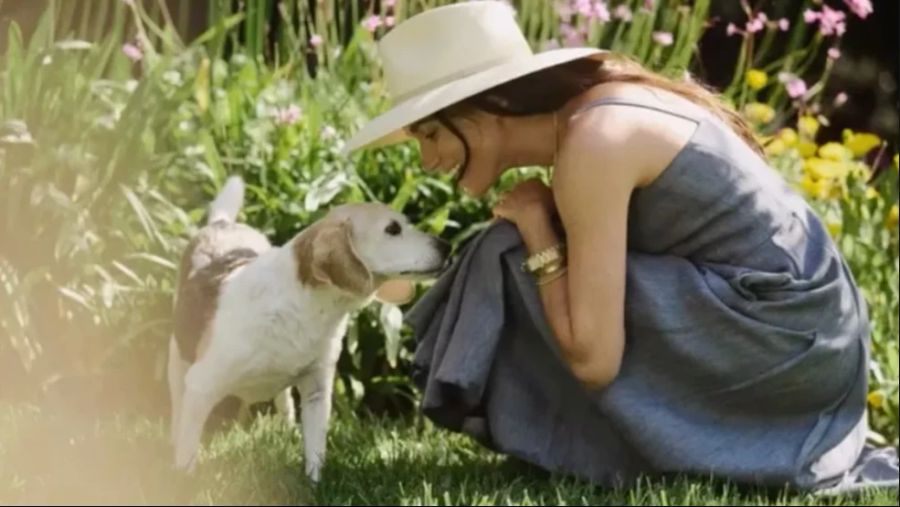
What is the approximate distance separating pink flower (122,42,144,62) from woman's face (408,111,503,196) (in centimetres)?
77

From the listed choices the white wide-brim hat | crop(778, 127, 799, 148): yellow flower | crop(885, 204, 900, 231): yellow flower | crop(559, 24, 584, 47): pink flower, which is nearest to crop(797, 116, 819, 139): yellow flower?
crop(778, 127, 799, 148): yellow flower

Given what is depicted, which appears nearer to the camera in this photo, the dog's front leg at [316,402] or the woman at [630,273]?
the woman at [630,273]

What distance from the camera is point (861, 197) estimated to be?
3867 mm

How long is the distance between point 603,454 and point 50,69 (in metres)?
1.26

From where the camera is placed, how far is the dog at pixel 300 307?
8.59 feet

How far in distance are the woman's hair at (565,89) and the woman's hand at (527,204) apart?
127mm

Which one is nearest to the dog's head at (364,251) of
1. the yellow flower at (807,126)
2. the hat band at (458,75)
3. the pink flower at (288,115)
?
the hat band at (458,75)

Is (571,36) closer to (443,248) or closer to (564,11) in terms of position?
(564,11)

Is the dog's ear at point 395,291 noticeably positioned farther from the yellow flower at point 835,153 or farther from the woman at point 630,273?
the yellow flower at point 835,153

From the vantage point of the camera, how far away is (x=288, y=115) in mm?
3486

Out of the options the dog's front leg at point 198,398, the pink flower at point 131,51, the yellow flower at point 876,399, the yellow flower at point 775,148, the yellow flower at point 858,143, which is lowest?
the yellow flower at point 876,399

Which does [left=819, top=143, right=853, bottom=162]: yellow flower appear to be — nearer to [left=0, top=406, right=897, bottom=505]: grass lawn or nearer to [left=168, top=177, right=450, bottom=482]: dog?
[left=0, top=406, right=897, bottom=505]: grass lawn

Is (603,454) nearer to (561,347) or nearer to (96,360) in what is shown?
(561,347)

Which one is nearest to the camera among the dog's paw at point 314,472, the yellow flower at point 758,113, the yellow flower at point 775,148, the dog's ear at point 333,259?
the dog's paw at point 314,472
